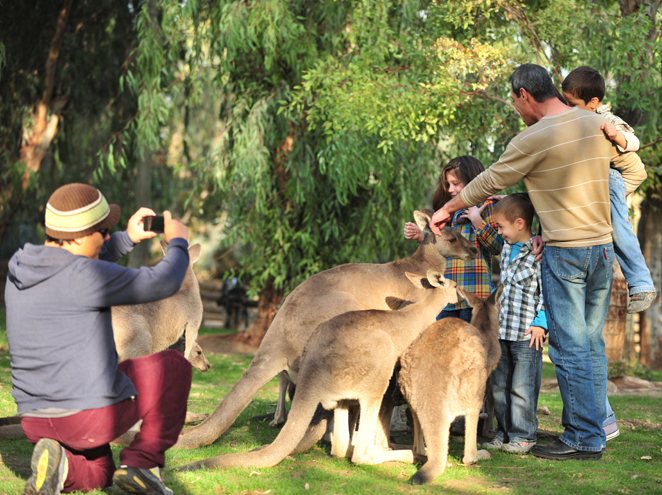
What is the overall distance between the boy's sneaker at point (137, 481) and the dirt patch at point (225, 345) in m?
10.1

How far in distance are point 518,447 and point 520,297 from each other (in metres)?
0.90

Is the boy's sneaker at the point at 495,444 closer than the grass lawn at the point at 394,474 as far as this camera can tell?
No

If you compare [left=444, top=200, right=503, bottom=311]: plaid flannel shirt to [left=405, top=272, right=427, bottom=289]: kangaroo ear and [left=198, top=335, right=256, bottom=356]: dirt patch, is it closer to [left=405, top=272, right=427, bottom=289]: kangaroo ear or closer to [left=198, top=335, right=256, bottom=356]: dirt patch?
[left=405, top=272, right=427, bottom=289]: kangaroo ear

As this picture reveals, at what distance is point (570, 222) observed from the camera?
205 inches

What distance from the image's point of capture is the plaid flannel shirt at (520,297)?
5578 mm

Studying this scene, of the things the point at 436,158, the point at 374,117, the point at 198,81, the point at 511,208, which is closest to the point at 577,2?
the point at 374,117

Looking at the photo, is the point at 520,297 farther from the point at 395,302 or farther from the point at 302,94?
the point at 302,94

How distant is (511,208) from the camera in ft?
18.4

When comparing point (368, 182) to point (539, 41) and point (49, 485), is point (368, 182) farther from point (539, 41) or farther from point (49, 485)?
point (49, 485)

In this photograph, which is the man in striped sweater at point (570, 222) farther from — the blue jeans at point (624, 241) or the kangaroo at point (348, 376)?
A: the kangaroo at point (348, 376)

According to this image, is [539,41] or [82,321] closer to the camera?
[82,321]

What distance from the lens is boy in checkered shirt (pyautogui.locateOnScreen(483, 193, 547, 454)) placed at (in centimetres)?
554

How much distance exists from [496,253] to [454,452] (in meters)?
1.42

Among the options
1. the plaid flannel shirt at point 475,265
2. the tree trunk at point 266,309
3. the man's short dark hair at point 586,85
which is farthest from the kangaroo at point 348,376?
the tree trunk at point 266,309
